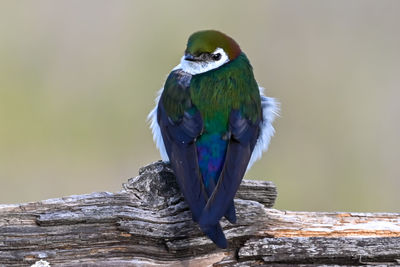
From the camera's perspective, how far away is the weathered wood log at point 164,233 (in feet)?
12.0

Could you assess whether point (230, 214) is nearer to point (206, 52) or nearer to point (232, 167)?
point (232, 167)

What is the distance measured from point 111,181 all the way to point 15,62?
1.48 meters

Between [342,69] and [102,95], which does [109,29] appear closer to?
[102,95]

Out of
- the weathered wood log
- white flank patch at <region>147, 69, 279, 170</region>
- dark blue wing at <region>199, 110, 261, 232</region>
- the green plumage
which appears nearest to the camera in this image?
the weathered wood log

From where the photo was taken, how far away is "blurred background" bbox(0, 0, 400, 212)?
260 inches

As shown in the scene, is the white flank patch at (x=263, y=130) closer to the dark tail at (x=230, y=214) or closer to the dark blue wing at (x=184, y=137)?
Answer: the dark blue wing at (x=184, y=137)

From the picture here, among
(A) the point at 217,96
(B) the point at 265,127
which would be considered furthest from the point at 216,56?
(B) the point at 265,127

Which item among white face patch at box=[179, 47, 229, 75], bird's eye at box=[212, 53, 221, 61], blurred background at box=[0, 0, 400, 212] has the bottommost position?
blurred background at box=[0, 0, 400, 212]

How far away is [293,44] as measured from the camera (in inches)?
287

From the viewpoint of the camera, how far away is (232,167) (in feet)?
13.5

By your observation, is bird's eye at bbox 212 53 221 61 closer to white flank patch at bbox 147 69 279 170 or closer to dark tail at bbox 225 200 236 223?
white flank patch at bbox 147 69 279 170

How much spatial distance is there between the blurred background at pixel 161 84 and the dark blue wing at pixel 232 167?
2.08m

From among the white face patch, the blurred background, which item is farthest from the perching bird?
the blurred background

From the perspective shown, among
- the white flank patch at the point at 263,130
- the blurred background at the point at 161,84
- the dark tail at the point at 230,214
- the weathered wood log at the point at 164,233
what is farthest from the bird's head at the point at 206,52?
the blurred background at the point at 161,84
